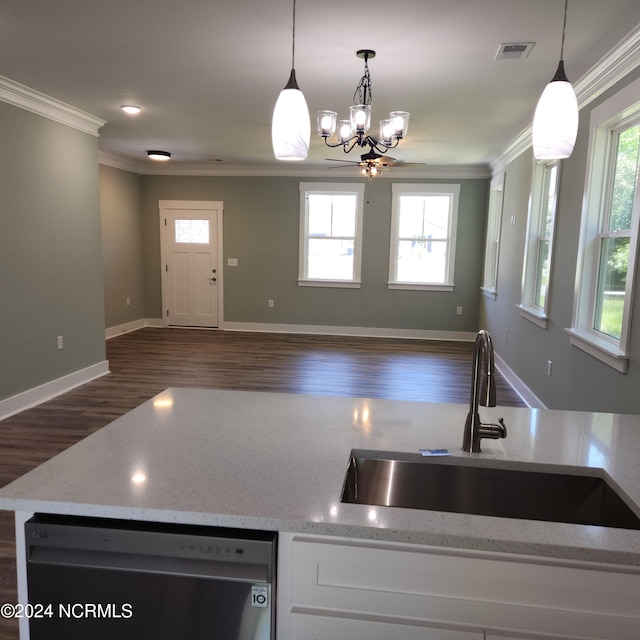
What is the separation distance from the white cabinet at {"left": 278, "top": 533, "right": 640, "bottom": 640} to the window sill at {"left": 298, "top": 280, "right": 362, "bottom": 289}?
22.6 ft

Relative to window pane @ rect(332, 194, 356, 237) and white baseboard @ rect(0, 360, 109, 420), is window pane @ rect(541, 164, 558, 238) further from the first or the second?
white baseboard @ rect(0, 360, 109, 420)

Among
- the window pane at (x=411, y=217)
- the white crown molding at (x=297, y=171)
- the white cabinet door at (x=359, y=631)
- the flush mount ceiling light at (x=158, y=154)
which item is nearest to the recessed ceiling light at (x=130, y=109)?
the flush mount ceiling light at (x=158, y=154)

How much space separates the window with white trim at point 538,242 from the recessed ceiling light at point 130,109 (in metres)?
3.73

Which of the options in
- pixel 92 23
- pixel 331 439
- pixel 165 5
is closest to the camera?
pixel 331 439

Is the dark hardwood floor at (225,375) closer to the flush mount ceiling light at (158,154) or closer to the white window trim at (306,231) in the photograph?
the white window trim at (306,231)

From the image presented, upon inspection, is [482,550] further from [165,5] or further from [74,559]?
[165,5]

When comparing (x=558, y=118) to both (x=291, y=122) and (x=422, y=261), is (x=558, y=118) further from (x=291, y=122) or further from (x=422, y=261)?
(x=422, y=261)

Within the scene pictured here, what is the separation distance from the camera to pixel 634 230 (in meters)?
2.67

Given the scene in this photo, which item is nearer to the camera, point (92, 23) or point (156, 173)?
point (92, 23)

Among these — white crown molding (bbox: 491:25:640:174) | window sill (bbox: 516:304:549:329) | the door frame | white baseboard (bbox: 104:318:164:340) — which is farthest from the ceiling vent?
white baseboard (bbox: 104:318:164:340)

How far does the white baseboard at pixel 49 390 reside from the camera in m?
4.02

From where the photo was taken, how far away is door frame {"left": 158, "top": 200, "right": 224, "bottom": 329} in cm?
792

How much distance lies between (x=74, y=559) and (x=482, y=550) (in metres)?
0.83

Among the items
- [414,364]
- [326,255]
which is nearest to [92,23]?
[414,364]
